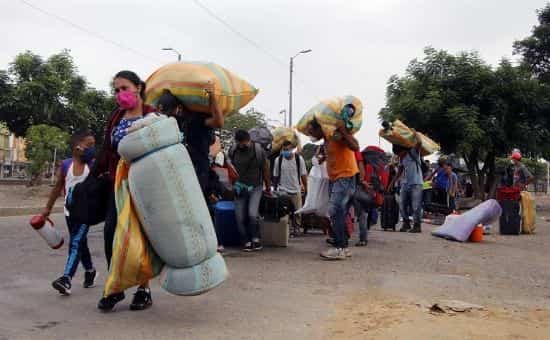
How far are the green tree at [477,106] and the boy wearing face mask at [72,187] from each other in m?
20.4

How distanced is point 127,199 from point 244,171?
3651 millimetres

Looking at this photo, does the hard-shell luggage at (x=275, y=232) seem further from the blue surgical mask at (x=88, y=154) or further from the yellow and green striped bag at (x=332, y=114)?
the blue surgical mask at (x=88, y=154)

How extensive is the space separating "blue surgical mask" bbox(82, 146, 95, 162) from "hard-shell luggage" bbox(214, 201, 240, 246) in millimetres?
2958

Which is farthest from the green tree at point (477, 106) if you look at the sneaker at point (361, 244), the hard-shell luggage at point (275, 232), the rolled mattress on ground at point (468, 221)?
the hard-shell luggage at point (275, 232)

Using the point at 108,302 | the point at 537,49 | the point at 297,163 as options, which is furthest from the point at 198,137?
the point at 537,49

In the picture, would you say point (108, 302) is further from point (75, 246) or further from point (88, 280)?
point (88, 280)

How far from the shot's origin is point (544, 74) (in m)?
29.1

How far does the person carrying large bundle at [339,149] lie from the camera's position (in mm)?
6852

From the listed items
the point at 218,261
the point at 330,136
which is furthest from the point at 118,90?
the point at 330,136

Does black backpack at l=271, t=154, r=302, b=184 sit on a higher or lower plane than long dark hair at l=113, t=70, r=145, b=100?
lower

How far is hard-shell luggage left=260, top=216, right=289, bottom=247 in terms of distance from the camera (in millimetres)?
8078

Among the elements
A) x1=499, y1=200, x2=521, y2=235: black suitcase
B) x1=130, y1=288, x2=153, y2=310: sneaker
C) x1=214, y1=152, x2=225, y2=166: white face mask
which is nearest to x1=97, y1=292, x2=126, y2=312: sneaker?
x1=130, y1=288, x2=153, y2=310: sneaker

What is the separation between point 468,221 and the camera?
377 inches

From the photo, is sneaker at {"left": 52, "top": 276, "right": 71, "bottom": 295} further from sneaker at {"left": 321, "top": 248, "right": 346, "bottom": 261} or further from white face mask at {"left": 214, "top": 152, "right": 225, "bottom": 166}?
white face mask at {"left": 214, "top": 152, "right": 225, "bottom": 166}
